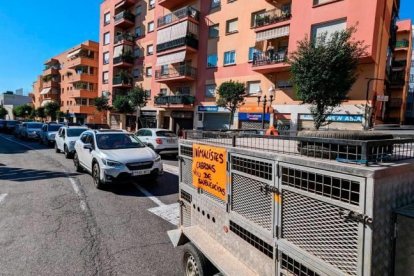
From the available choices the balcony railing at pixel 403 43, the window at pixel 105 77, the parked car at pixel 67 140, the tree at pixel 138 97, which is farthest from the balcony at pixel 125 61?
the balcony railing at pixel 403 43

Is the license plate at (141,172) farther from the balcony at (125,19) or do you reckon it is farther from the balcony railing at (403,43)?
the balcony railing at (403,43)

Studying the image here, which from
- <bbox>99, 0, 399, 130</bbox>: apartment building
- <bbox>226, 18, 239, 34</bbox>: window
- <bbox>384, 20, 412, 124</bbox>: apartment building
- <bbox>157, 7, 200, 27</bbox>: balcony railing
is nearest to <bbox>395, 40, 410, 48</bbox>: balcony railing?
<bbox>384, 20, 412, 124</bbox>: apartment building

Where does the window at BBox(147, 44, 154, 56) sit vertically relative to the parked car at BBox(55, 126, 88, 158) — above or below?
above

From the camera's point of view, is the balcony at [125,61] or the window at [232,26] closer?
the window at [232,26]

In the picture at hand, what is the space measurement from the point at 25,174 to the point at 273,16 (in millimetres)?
17528

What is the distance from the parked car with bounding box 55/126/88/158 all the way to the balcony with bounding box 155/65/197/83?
12442mm

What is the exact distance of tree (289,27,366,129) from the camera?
12.2m

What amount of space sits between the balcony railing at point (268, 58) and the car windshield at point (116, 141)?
40.0 feet

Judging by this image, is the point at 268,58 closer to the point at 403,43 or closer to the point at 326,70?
the point at 326,70

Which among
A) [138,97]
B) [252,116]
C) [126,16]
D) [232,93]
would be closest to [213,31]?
[232,93]

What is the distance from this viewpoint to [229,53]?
22328 millimetres

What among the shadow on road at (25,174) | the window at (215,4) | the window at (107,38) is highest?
the window at (107,38)

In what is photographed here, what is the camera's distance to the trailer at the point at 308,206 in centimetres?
155

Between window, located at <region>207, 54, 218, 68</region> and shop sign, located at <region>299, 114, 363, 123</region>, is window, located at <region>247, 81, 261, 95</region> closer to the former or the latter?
window, located at <region>207, 54, 218, 68</region>
